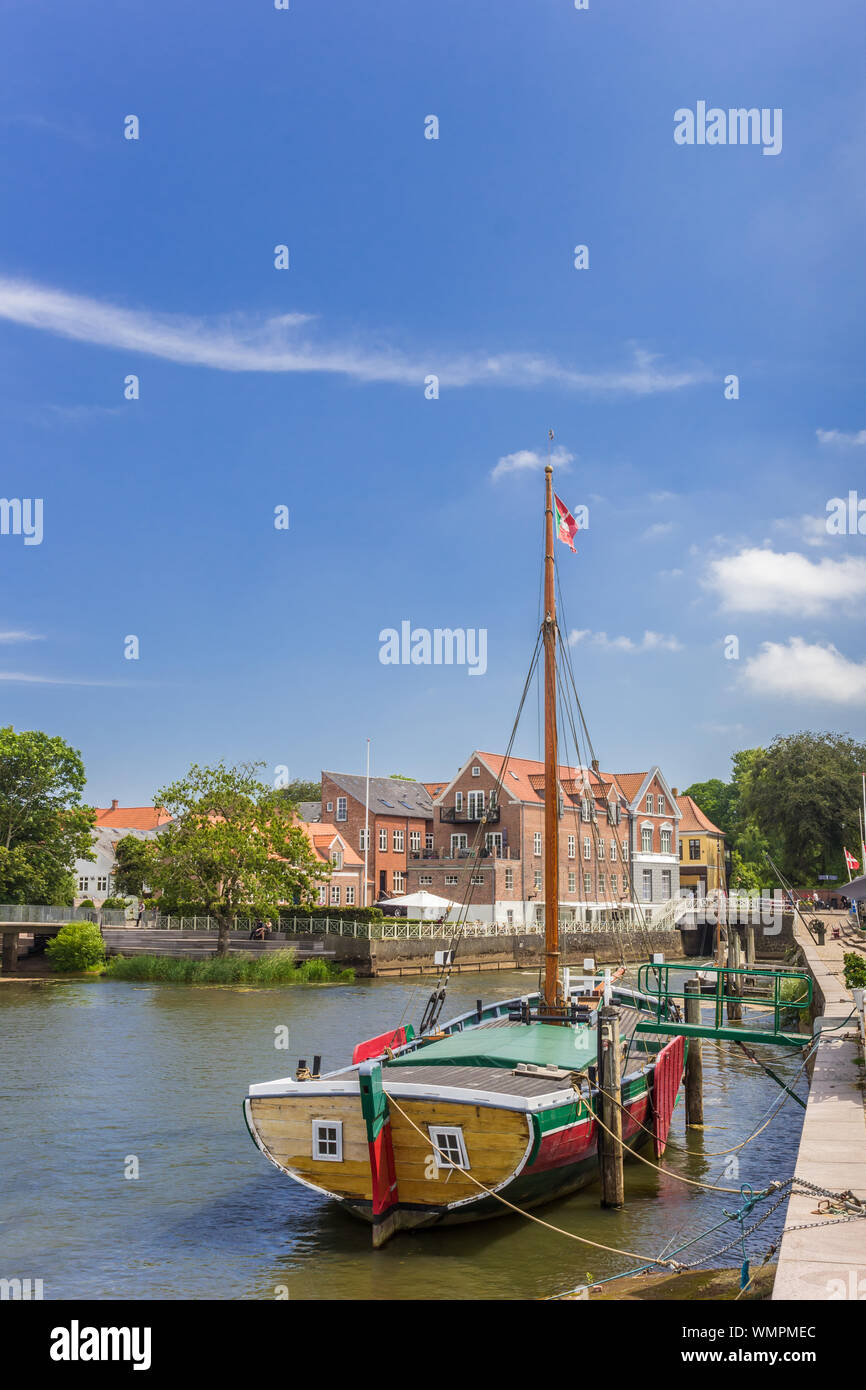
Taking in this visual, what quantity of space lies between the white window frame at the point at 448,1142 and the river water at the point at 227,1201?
3.77 feet

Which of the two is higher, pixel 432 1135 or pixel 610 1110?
pixel 432 1135

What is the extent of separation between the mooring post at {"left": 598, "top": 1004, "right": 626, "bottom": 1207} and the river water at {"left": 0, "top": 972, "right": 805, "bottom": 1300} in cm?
38

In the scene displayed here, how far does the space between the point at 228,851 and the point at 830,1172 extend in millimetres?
46302

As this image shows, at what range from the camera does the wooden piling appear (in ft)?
189

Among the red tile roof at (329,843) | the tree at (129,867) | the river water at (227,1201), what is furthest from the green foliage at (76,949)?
the river water at (227,1201)

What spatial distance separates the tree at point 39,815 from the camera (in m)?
65.3

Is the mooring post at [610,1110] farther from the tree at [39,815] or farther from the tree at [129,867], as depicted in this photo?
the tree at [129,867]

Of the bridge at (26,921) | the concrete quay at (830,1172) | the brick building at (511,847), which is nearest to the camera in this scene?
the concrete quay at (830,1172)

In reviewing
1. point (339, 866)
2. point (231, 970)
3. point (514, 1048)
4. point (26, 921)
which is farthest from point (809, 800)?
point (514, 1048)

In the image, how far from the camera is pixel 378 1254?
46.3 ft

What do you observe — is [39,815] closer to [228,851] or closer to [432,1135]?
[228,851]

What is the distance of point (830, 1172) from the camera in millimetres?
11000
